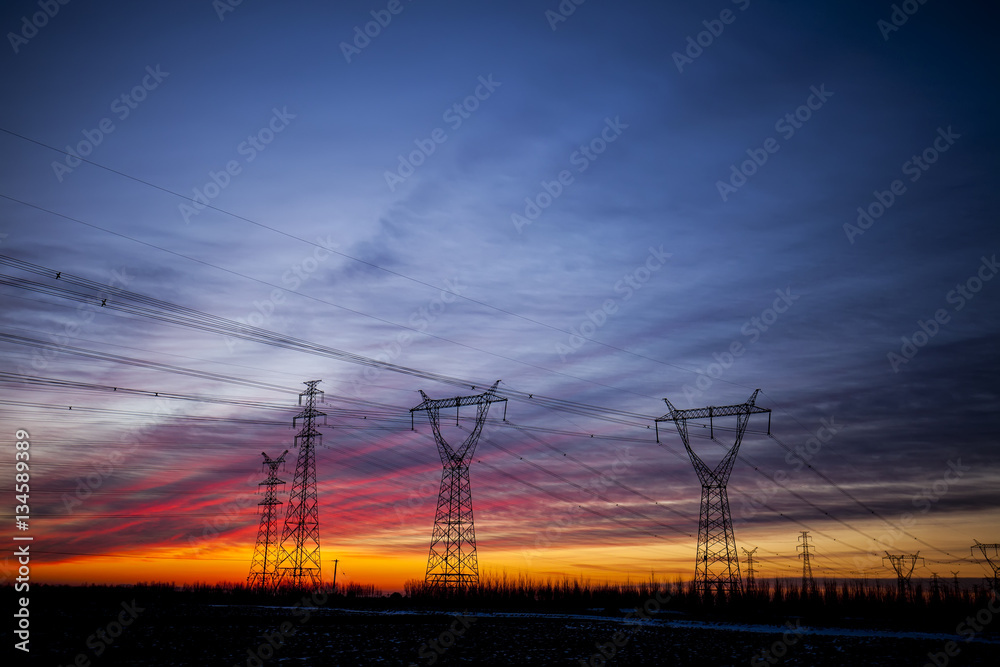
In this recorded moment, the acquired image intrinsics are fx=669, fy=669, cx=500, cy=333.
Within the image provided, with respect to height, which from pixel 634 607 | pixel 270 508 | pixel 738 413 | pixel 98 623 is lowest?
pixel 634 607

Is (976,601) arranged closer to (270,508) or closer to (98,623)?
(98,623)

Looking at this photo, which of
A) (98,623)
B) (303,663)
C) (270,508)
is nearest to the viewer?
(303,663)

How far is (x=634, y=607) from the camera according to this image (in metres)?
72.7

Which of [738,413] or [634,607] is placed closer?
[738,413]

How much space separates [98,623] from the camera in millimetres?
36688

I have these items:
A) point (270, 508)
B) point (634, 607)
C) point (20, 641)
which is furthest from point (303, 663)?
point (270, 508)

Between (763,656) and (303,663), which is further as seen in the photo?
(763,656)

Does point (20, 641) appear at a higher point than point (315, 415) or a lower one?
lower

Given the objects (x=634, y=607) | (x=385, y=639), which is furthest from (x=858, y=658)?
(x=634, y=607)

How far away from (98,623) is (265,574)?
4402 centimetres

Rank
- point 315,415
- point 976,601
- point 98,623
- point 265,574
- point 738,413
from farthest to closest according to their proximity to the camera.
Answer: point 265,574
point 315,415
point 738,413
point 976,601
point 98,623

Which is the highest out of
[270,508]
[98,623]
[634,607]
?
[270,508]

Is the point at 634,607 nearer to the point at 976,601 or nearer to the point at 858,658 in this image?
the point at 976,601

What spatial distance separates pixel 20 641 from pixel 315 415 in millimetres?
44092
